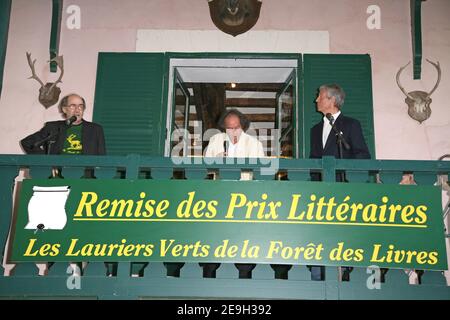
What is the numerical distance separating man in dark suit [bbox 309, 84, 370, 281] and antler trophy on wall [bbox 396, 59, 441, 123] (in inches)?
66.7

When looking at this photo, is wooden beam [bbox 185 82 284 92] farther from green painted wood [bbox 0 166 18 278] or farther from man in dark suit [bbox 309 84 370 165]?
green painted wood [bbox 0 166 18 278]

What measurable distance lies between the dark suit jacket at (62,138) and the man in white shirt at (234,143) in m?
1.32

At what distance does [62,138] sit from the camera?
4852 millimetres

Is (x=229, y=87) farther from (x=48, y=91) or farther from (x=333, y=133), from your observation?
(x=333, y=133)

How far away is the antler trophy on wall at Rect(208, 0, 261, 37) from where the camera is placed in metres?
5.40

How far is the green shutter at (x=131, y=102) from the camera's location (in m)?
5.92

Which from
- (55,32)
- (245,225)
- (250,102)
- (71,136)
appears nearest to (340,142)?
(245,225)

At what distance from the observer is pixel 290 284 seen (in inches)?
145

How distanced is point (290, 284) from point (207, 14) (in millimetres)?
4038

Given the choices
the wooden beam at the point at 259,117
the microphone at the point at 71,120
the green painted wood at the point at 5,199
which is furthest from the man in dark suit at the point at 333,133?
the wooden beam at the point at 259,117

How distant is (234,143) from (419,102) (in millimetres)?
2470

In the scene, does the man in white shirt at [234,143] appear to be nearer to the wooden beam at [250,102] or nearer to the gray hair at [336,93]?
the gray hair at [336,93]
